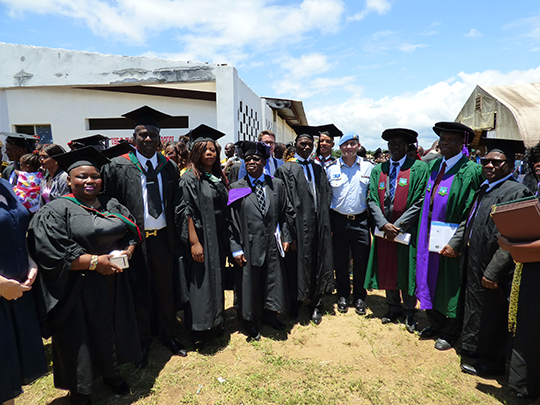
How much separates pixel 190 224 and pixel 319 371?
1.98 meters

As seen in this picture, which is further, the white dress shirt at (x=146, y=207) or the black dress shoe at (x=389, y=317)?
the black dress shoe at (x=389, y=317)

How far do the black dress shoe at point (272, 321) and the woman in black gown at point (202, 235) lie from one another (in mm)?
692

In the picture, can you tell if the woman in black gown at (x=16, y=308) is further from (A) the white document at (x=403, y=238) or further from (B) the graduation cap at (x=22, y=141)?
(A) the white document at (x=403, y=238)

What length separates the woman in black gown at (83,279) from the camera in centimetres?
237

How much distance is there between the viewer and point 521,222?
2436 millimetres

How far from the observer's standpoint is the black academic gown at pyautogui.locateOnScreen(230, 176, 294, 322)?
3.60 m

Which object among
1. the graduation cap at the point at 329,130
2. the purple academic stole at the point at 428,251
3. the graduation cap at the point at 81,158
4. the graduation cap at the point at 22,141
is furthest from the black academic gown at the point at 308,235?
the graduation cap at the point at 22,141

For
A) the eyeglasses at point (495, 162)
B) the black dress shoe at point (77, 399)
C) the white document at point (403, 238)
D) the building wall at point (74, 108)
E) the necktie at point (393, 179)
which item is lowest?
the black dress shoe at point (77, 399)

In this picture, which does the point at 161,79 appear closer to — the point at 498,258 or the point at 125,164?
the point at 125,164

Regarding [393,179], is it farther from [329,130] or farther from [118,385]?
[118,385]

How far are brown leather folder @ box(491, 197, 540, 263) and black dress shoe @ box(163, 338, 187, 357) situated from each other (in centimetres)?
325

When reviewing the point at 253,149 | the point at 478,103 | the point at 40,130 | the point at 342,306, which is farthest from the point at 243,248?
the point at 478,103

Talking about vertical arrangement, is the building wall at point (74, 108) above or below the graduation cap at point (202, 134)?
above

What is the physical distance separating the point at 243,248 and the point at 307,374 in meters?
1.44
